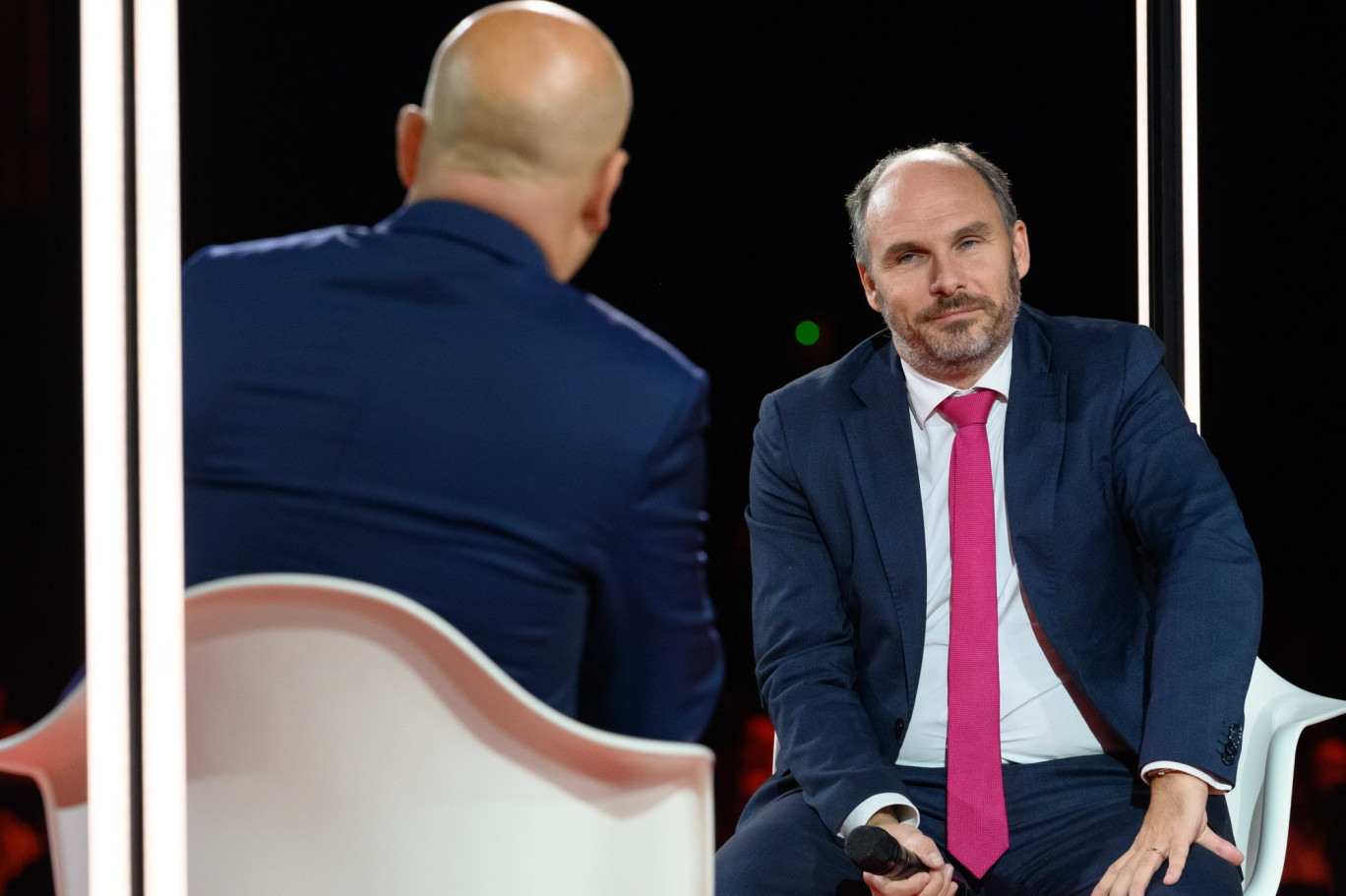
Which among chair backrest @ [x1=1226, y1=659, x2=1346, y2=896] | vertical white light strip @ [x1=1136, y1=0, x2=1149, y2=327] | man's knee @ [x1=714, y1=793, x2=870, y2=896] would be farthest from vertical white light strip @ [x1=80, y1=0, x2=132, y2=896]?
vertical white light strip @ [x1=1136, y1=0, x2=1149, y2=327]

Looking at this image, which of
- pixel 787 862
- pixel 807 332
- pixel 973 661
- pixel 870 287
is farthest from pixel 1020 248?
pixel 787 862

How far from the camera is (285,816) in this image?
4.33 ft

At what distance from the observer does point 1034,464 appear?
168 centimetres

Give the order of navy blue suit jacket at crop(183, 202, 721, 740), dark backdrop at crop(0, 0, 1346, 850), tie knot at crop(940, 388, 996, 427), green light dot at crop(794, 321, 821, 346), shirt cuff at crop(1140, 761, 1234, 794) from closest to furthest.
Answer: navy blue suit jacket at crop(183, 202, 721, 740) → dark backdrop at crop(0, 0, 1346, 850) → shirt cuff at crop(1140, 761, 1234, 794) → tie knot at crop(940, 388, 996, 427) → green light dot at crop(794, 321, 821, 346)

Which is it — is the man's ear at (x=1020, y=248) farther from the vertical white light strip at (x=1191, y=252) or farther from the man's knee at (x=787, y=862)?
the man's knee at (x=787, y=862)

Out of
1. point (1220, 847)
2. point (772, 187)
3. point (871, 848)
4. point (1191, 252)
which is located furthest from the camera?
point (1191, 252)

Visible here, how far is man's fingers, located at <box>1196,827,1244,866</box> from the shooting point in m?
1.50

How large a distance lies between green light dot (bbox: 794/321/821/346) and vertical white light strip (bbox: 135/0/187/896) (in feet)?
3.46

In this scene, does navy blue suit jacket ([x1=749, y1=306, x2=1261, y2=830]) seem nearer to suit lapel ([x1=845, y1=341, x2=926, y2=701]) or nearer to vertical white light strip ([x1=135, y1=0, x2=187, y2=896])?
suit lapel ([x1=845, y1=341, x2=926, y2=701])

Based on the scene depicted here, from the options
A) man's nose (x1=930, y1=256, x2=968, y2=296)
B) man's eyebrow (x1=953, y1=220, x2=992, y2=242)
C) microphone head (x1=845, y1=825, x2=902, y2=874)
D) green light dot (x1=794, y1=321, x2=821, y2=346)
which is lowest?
microphone head (x1=845, y1=825, x2=902, y2=874)

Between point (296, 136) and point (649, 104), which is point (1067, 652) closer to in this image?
point (649, 104)

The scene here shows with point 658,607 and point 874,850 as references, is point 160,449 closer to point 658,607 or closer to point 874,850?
point 658,607

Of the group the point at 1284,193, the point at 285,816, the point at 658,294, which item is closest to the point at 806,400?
the point at 658,294

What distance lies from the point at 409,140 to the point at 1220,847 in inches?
53.4
